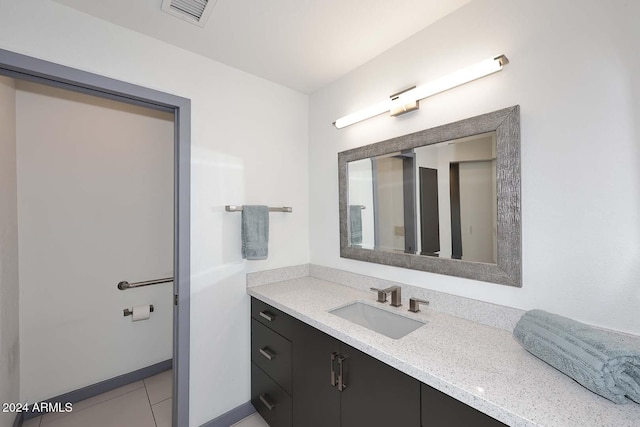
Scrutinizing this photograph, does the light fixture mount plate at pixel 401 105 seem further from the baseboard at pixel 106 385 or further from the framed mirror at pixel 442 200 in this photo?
Result: the baseboard at pixel 106 385

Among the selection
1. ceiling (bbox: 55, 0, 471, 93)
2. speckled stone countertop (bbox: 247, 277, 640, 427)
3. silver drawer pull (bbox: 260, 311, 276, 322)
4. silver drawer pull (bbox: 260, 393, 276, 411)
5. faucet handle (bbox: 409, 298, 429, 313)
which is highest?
ceiling (bbox: 55, 0, 471, 93)

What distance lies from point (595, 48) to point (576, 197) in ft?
1.76

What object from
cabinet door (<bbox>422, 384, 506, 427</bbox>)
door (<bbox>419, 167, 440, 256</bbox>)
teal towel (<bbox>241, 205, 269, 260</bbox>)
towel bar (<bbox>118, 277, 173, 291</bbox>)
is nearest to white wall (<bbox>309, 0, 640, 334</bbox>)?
door (<bbox>419, 167, 440, 256</bbox>)

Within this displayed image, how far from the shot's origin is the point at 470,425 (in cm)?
77

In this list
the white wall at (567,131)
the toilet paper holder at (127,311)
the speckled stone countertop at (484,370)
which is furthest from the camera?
the toilet paper holder at (127,311)

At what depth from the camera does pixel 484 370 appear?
2.78 ft

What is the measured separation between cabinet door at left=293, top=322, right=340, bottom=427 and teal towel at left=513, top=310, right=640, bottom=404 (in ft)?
2.49

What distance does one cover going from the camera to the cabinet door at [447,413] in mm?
753

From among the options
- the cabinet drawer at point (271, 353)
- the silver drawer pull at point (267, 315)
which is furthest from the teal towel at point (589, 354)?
the silver drawer pull at point (267, 315)

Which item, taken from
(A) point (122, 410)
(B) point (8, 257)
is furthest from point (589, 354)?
(B) point (8, 257)

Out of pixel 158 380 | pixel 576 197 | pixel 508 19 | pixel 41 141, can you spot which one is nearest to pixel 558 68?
pixel 508 19

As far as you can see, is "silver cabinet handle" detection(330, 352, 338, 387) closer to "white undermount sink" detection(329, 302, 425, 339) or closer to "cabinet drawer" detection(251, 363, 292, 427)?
"white undermount sink" detection(329, 302, 425, 339)

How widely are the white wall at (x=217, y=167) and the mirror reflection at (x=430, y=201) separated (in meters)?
0.62

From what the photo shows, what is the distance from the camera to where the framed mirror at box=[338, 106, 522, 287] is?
1.13 meters
